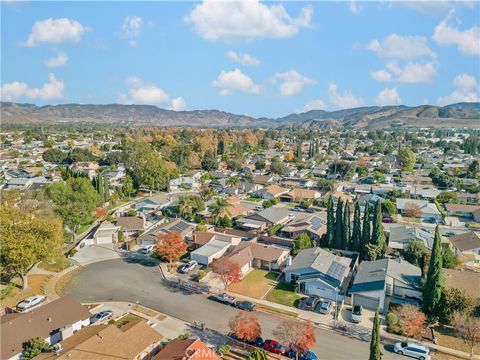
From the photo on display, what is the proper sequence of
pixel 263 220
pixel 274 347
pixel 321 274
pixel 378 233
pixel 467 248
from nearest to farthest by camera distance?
1. pixel 274 347
2. pixel 321 274
3. pixel 378 233
4. pixel 467 248
5. pixel 263 220

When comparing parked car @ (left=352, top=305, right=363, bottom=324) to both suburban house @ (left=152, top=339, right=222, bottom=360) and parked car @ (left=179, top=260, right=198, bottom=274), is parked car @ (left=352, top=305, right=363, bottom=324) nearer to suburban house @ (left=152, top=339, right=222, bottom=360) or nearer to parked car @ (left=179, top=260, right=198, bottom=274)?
suburban house @ (left=152, top=339, right=222, bottom=360)

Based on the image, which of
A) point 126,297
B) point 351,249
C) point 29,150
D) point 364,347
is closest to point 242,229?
point 351,249

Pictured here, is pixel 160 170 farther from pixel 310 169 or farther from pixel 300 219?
pixel 310 169

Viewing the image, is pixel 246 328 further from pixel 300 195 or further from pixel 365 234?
pixel 300 195

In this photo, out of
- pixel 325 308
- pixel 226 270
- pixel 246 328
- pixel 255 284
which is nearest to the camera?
pixel 246 328

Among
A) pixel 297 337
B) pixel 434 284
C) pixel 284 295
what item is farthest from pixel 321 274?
pixel 297 337

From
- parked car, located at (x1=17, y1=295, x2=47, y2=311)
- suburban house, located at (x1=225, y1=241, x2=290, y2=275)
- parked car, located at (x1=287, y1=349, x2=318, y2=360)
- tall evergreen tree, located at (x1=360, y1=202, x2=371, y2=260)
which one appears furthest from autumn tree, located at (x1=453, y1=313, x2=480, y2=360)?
parked car, located at (x1=17, y1=295, x2=47, y2=311)
